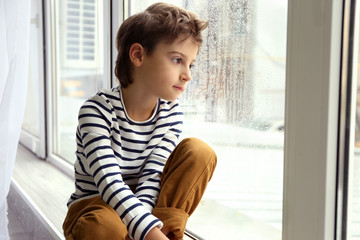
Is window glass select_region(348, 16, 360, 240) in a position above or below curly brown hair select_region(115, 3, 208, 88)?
below

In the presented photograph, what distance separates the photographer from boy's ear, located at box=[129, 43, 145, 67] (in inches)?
35.2

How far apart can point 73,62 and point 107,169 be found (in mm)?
1348

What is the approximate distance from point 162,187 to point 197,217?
0.30 meters

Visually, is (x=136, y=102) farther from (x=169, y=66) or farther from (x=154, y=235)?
(x=154, y=235)

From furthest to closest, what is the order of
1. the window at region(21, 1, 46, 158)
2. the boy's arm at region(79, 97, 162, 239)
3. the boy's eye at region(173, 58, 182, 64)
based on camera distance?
the window at region(21, 1, 46, 158)
the boy's eye at region(173, 58, 182, 64)
the boy's arm at region(79, 97, 162, 239)

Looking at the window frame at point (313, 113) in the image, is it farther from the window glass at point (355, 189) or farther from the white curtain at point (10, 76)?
the white curtain at point (10, 76)

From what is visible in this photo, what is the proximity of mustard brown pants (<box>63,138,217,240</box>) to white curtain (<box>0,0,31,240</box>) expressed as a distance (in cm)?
50

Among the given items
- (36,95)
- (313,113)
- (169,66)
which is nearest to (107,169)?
(169,66)

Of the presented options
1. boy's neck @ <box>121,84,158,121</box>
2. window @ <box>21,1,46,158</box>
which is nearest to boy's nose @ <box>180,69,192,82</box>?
boy's neck @ <box>121,84,158,121</box>

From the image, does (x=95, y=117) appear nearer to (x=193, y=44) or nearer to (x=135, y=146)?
(x=135, y=146)

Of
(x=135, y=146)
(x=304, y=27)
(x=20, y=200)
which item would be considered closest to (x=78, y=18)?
(x=20, y=200)

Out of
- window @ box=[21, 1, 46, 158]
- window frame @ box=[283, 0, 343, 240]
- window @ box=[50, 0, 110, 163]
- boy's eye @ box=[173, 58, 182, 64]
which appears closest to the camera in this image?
window frame @ box=[283, 0, 343, 240]

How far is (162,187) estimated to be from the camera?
2.93ft

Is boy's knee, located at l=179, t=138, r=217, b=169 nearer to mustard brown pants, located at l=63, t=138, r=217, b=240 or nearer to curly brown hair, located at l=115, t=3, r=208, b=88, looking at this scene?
mustard brown pants, located at l=63, t=138, r=217, b=240
